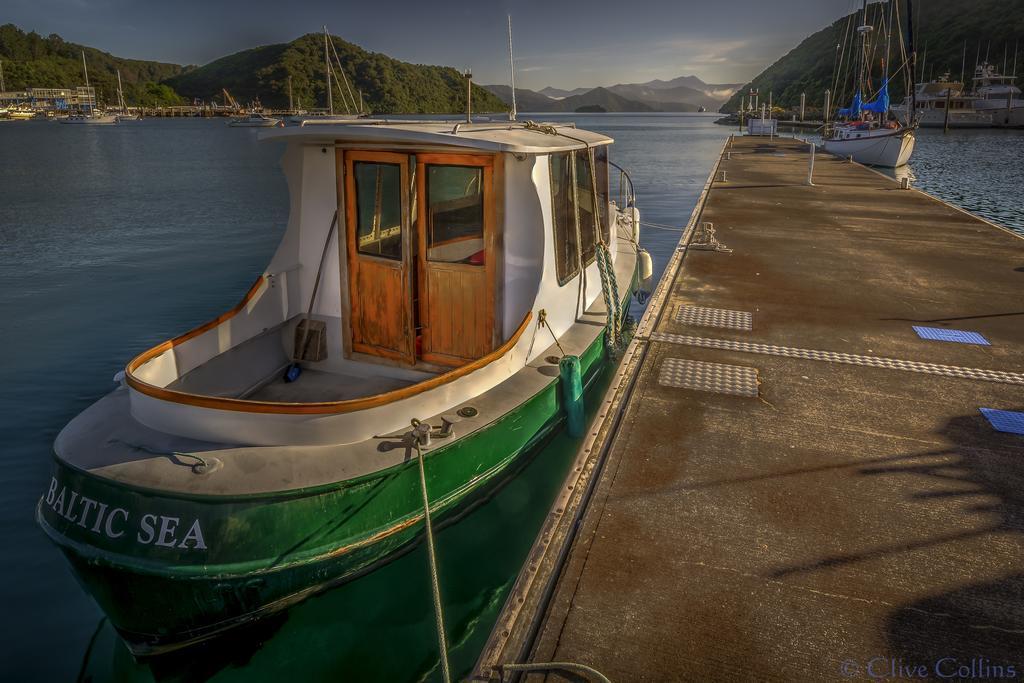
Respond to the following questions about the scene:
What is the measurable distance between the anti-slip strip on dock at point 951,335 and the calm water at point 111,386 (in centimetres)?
473

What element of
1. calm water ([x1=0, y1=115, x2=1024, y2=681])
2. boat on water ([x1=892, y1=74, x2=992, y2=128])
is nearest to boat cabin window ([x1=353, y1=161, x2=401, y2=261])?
calm water ([x1=0, y1=115, x2=1024, y2=681])

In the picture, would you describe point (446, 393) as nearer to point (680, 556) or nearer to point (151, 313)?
point (680, 556)

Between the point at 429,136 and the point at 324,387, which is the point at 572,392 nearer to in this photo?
the point at 324,387

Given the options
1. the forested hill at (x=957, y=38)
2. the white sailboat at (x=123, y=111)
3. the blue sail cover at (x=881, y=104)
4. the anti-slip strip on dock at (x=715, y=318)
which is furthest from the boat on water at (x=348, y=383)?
the white sailboat at (x=123, y=111)

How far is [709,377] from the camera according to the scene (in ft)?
23.6

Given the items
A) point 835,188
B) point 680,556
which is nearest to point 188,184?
point 835,188

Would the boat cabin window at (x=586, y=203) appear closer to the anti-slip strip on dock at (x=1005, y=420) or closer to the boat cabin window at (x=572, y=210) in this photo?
the boat cabin window at (x=572, y=210)

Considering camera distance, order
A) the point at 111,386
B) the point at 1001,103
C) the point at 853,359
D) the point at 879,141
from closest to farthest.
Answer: the point at 853,359, the point at 111,386, the point at 879,141, the point at 1001,103

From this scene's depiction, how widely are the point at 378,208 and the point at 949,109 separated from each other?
351 feet

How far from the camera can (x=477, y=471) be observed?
5.85 metres

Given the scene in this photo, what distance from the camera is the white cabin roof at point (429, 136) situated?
580 centimetres

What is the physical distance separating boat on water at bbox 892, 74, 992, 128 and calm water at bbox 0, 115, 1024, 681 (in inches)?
2460

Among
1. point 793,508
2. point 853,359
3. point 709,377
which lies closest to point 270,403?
point 793,508

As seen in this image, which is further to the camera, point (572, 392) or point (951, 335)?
point (951, 335)
